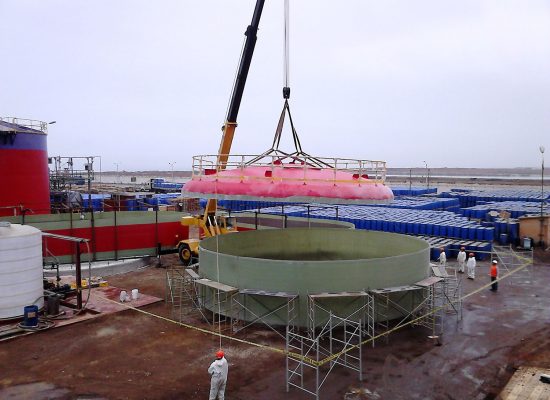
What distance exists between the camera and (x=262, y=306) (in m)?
17.7

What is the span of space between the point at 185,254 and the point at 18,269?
1160 cm

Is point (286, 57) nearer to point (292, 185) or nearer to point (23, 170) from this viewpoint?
point (292, 185)

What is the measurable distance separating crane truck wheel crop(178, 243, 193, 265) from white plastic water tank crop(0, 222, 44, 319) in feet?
34.7

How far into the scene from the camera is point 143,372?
13.9 metres

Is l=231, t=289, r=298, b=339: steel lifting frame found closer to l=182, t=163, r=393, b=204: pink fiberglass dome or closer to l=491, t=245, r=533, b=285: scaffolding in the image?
l=182, t=163, r=393, b=204: pink fiberglass dome

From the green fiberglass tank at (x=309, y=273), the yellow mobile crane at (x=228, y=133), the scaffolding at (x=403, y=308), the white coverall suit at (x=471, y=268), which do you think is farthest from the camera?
the white coverall suit at (x=471, y=268)

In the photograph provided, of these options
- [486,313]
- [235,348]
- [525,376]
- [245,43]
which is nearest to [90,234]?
[245,43]

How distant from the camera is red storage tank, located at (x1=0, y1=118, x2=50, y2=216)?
1229 inches

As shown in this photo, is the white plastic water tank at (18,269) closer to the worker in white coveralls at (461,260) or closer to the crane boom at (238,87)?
the crane boom at (238,87)

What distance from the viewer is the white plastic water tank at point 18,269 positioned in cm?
1755

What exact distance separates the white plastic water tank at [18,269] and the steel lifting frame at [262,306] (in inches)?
302

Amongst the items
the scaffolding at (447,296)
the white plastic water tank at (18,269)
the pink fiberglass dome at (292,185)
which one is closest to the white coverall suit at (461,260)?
the scaffolding at (447,296)

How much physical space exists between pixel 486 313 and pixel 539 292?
5.34 m

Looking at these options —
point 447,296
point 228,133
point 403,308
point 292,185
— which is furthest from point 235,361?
point 228,133
